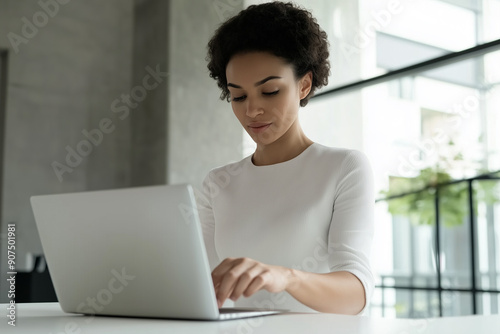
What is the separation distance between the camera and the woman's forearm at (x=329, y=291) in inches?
46.5

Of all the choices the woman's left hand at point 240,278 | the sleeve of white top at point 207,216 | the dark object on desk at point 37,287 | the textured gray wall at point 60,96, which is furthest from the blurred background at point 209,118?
the woman's left hand at point 240,278

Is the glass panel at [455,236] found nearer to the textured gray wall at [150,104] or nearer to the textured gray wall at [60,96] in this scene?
the textured gray wall at [150,104]

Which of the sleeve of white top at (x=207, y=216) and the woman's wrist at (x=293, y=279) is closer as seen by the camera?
the woman's wrist at (x=293, y=279)

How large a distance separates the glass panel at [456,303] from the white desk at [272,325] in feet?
12.8

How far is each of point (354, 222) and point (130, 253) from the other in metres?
0.60

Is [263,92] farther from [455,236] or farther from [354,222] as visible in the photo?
[455,236]

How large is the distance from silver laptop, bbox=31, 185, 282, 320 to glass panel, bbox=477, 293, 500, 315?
3128mm

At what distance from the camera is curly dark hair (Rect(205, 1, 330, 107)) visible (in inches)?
65.4

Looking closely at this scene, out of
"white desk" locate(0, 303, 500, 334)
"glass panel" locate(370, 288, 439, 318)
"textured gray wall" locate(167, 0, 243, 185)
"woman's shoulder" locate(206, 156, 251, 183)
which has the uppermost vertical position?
"textured gray wall" locate(167, 0, 243, 185)

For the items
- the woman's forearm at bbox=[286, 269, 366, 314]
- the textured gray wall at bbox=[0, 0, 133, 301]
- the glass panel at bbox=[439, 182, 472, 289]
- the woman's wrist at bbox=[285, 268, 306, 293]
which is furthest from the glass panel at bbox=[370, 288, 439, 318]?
the woman's wrist at bbox=[285, 268, 306, 293]

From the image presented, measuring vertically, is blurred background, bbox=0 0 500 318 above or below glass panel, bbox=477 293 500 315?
above

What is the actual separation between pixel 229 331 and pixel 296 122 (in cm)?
98

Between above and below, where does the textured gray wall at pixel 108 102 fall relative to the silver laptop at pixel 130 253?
above

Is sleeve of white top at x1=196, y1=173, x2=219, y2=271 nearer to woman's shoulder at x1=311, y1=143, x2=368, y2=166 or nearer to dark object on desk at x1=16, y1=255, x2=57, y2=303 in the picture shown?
woman's shoulder at x1=311, y1=143, x2=368, y2=166
